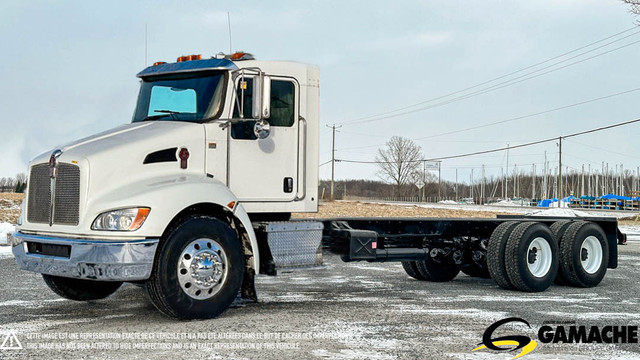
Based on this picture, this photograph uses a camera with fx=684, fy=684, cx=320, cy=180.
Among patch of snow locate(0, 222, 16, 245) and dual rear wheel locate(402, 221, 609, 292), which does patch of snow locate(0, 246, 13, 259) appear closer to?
patch of snow locate(0, 222, 16, 245)

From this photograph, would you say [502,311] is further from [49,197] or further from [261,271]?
[49,197]

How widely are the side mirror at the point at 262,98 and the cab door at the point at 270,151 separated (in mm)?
178

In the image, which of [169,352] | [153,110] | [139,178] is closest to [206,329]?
[169,352]

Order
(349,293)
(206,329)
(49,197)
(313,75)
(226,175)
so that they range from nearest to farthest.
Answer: (206,329) → (49,197) → (226,175) → (313,75) → (349,293)

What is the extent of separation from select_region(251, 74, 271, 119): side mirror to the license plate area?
8.27 feet

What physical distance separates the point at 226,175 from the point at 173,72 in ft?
4.88

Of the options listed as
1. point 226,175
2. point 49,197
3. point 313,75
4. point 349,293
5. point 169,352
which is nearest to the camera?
point 169,352

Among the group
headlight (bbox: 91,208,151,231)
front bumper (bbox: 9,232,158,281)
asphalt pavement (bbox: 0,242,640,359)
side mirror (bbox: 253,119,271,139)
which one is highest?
side mirror (bbox: 253,119,271,139)

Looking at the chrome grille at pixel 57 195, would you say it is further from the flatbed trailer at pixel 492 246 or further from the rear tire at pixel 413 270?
the rear tire at pixel 413 270

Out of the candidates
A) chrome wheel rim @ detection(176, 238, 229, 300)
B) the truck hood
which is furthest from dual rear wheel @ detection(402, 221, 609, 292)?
the truck hood

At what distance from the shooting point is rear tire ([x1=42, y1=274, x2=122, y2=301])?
864 cm

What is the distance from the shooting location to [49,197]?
7566mm

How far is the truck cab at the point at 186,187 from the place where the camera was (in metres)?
7.11

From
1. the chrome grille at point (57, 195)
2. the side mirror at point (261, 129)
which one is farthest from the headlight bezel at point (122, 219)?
the side mirror at point (261, 129)
